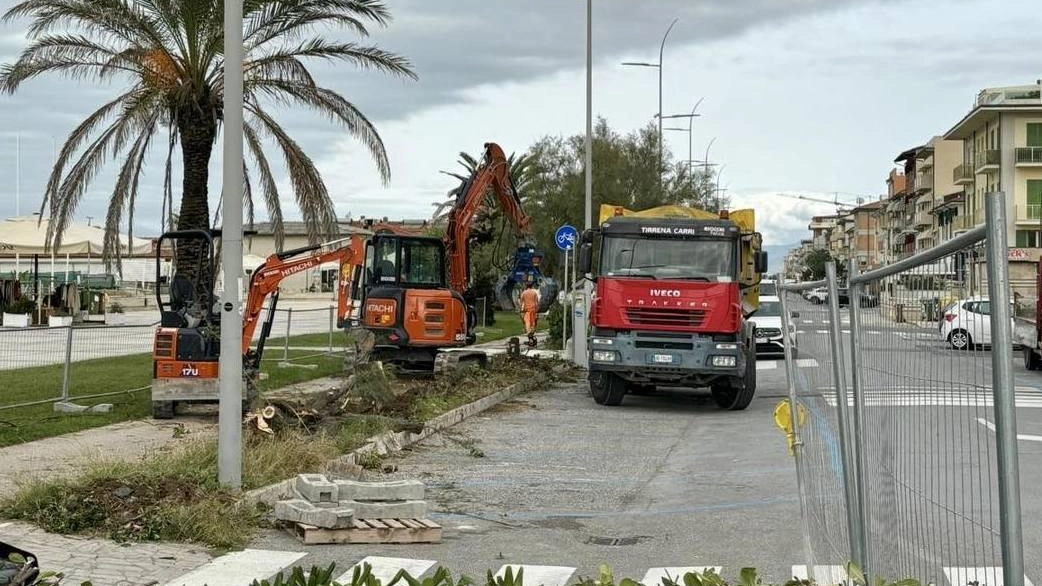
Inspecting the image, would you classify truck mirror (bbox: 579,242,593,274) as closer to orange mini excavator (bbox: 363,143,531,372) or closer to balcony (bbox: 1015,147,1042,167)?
orange mini excavator (bbox: 363,143,531,372)

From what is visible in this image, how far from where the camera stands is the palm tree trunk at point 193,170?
781 inches

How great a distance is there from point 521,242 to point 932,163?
9348 centimetres

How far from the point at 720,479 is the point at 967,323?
29.3ft

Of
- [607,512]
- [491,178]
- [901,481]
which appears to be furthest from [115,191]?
[901,481]

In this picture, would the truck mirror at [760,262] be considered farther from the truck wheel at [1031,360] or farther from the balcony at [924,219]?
the balcony at [924,219]

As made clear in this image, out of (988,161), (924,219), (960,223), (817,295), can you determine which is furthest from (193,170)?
(924,219)

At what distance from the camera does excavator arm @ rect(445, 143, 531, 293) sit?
23.3 metres

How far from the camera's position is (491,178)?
77.8 feet

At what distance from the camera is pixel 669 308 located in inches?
732

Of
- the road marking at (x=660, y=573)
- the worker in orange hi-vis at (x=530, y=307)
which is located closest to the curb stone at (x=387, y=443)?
the road marking at (x=660, y=573)

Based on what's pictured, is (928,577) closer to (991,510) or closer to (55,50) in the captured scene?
(991,510)

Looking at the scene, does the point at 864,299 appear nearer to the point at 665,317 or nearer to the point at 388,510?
the point at 388,510

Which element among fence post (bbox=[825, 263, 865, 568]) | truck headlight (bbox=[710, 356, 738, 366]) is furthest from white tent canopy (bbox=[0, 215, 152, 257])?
fence post (bbox=[825, 263, 865, 568])

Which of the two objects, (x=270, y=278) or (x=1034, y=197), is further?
(x=1034, y=197)
